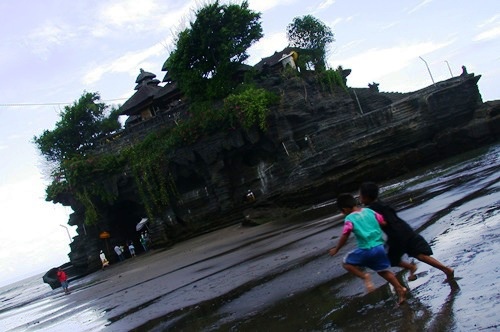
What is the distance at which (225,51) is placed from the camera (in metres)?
33.9

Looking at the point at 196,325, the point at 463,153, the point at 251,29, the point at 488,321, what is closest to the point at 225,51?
the point at 251,29

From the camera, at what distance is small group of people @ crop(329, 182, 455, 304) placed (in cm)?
523

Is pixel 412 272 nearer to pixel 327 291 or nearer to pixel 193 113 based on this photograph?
pixel 327 291

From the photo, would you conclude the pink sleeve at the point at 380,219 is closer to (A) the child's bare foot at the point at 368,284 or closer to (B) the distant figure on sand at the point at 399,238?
(B) the distant figure on sand at the point at 399,238

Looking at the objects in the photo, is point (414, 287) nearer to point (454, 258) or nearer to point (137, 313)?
point (454, 258)

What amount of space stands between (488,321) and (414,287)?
167cm

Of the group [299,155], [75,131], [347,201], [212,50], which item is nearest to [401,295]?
[347,201]

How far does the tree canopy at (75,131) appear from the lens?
42.9 m

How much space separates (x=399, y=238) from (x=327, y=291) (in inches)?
61.5

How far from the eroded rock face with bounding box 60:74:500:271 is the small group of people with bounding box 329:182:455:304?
16012 mm

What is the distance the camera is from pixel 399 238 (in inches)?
209

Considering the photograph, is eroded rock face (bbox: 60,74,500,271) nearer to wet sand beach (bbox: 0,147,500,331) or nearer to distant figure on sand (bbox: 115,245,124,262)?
distant figure on sand (bbox: 115,245,124,262)

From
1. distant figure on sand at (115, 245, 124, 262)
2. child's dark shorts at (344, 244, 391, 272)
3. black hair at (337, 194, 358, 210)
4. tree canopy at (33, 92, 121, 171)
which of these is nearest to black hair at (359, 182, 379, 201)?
black hair at (337, 194, 358, 210)

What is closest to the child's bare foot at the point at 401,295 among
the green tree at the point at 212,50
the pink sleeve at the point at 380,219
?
the pink sleeve at the point at 380,219
